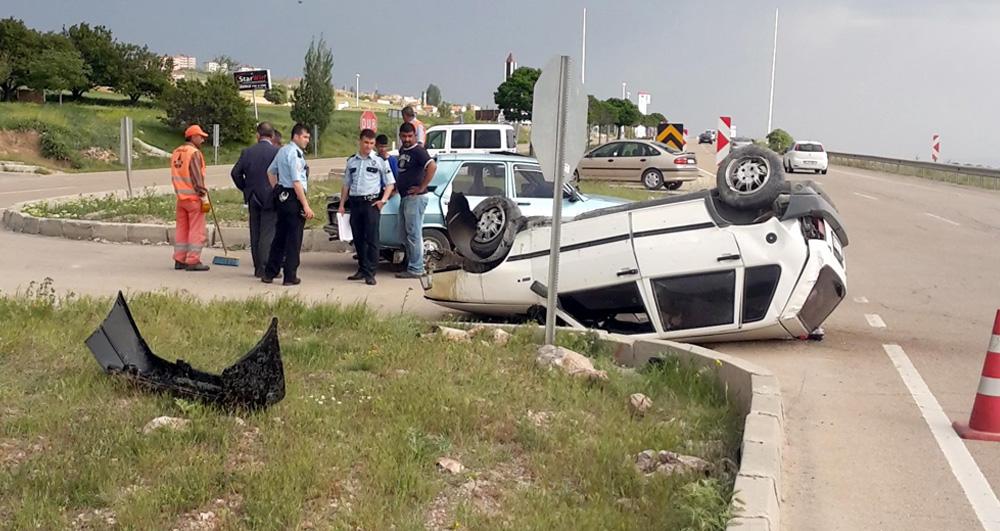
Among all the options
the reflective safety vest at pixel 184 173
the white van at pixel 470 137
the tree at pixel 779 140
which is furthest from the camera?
the tree at pixel 779 140

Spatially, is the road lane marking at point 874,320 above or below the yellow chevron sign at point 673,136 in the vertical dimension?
below

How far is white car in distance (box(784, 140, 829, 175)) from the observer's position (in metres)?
41.9

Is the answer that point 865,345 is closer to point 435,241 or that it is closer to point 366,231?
point 435,241

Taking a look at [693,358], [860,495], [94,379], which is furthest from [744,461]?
[94,379]

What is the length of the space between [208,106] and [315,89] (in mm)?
5623

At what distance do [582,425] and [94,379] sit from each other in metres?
2.99

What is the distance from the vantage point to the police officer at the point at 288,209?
11.3 meters

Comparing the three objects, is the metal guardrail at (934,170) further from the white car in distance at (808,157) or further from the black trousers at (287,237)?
the black trousers at (287,237)

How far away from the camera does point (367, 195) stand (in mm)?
11445

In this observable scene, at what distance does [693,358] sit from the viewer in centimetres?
706

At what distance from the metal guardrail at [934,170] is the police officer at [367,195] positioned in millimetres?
31501

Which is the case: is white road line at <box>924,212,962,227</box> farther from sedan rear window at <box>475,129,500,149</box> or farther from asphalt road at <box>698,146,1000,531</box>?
sedan rear window at <box>475,129,500,149</box>

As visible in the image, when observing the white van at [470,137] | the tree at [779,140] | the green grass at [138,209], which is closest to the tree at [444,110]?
the tree at [779,140]

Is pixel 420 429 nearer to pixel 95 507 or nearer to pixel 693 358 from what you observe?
pixel 95 507
